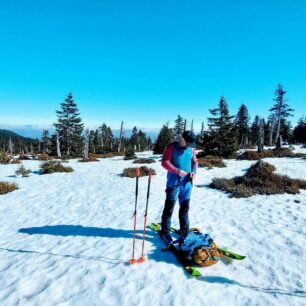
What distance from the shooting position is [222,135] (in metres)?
26.8

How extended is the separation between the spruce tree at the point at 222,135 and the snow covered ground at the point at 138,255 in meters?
16.2

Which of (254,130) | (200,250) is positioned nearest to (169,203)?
(200,250)

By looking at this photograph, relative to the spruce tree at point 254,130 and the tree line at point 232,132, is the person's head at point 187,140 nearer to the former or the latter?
the tree line at point 232,132

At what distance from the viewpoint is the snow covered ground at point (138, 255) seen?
3625mm

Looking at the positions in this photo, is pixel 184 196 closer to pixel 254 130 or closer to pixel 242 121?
pixel 242 121

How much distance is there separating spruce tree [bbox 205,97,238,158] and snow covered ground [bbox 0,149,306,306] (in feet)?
53.0

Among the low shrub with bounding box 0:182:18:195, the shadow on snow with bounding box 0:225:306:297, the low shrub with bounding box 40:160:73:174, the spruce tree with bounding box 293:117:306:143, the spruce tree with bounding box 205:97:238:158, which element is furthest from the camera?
the spruce tree with bounding box 293:117:306:143

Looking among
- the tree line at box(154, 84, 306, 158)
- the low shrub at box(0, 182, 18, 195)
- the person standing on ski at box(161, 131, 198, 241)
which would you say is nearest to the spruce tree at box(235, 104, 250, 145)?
the tree line at box(154, 84, 306, 158)

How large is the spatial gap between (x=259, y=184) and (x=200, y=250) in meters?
7.27

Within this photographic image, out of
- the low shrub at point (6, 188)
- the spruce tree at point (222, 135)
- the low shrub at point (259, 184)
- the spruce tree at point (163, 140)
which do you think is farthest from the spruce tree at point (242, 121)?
the low shrub at point (6, 188)

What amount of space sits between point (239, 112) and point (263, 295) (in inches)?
2109

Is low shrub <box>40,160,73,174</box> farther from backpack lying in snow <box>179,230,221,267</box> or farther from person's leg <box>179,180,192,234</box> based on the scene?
backpack lying in snow <box>179,230,221,267</box>

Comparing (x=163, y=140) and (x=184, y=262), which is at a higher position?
(x=163, y=140)

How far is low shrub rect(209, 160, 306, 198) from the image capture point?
9547mm
